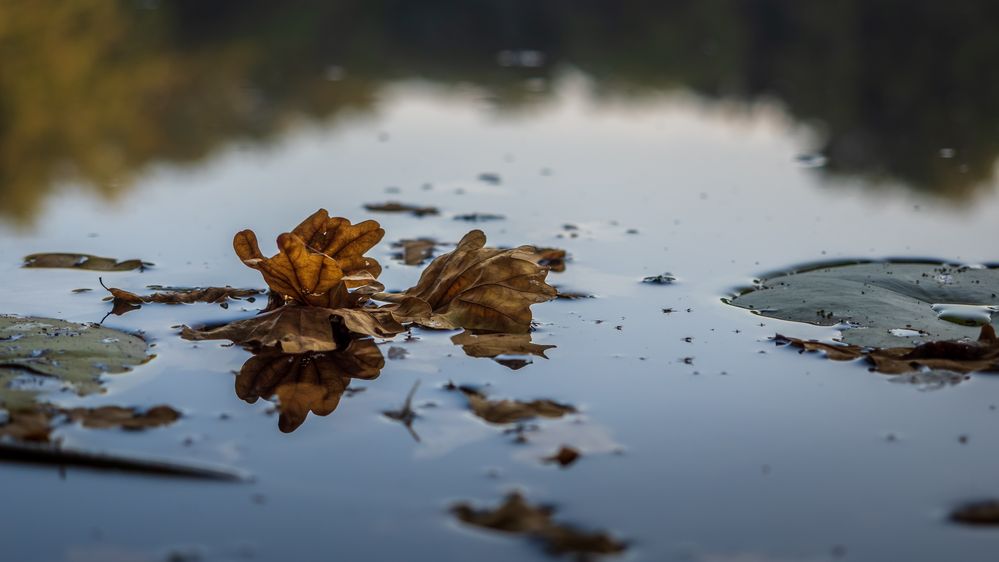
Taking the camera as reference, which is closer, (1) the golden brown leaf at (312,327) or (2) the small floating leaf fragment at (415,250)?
(1) the golden brown leaf at (312,327)

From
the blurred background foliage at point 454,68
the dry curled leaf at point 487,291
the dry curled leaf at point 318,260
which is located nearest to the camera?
the dry curled leaf at point 318,260

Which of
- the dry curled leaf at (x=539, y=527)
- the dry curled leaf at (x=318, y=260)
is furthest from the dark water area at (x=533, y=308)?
the dry curled leaf at (x=318, y=260)

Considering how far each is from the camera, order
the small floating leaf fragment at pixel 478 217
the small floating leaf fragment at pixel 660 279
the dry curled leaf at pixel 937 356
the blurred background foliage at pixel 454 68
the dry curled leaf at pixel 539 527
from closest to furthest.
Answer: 1. the dry curled leaf at pixel 539 527
2. the dry curled leaf at pixel 937 356
3. the small floating leaf fragment at pixel 660 279
4. the small floating leaf fragment at pixel 478 217
5. the blurred background foliage at pixel 454 68

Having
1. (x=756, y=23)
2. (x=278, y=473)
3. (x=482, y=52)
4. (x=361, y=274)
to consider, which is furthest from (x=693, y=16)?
(x=278, y=473)

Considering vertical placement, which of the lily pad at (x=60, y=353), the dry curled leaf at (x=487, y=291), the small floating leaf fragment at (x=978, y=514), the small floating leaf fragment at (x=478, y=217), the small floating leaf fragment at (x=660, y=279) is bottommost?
the small floating leaf fragment at (x=978, y=514)

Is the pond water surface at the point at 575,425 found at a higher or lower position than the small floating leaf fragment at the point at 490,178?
lower

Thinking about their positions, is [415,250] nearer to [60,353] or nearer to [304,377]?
[304,377]

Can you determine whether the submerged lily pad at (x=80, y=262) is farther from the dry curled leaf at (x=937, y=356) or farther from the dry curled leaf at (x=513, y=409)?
the dry curled leaf at (x=937, y=356)
